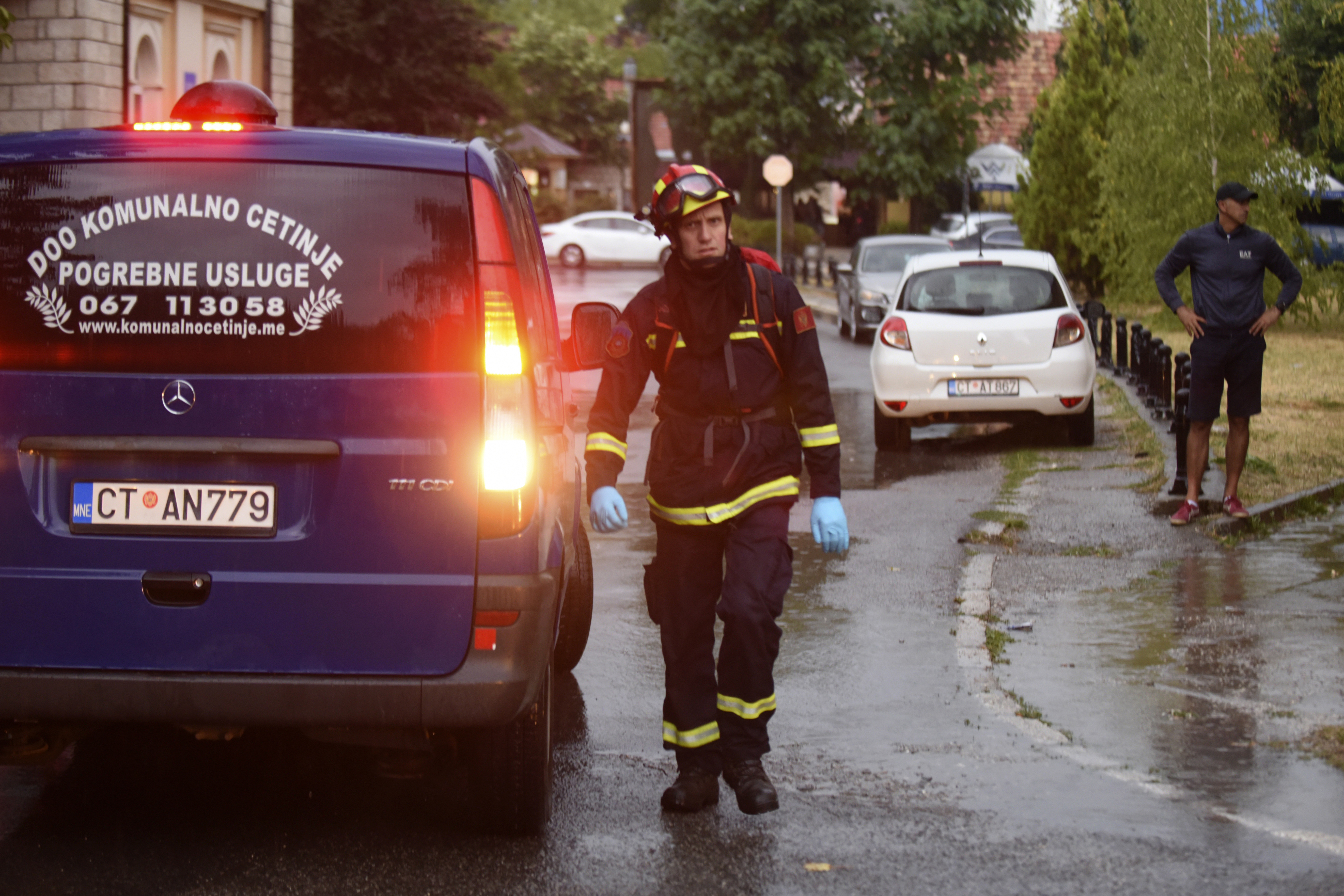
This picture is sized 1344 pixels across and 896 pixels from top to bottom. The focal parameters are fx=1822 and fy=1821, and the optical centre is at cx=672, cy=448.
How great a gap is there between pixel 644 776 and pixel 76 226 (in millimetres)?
2347

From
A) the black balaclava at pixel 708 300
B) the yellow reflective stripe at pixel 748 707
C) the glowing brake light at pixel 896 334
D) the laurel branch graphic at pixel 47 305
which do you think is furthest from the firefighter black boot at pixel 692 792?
the glowing brake light at pixel 896 334

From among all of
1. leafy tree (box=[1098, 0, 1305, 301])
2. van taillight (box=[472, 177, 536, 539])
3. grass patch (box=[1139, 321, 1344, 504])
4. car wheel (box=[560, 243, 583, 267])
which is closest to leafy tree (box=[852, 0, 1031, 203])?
car wheel (box=[560, 243, 583, 267])

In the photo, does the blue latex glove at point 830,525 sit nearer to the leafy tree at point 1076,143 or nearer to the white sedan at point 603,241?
the leafy tree at point 1076,143

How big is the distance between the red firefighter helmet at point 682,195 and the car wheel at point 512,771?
1.31 meters

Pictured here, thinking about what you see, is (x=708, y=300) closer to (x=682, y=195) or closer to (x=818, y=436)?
(x=682, y=195)

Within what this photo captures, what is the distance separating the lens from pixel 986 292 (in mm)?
14383

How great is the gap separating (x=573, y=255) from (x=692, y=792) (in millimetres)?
47151

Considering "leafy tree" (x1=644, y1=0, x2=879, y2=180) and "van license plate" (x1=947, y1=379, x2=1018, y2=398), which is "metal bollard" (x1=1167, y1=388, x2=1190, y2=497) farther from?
"leafy tree" (x1=644, y1=0, x2=879, y2=180)

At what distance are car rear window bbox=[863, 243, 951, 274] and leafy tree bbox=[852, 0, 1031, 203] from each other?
23052 millimetres

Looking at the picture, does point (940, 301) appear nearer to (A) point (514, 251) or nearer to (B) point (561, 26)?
(A) point (514, 251)

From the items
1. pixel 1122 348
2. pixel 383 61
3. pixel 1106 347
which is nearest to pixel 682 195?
pixel 1122 348

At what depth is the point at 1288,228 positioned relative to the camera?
24391 mm

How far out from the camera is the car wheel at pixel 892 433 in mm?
14461

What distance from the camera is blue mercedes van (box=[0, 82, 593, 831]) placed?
4.42 metres
